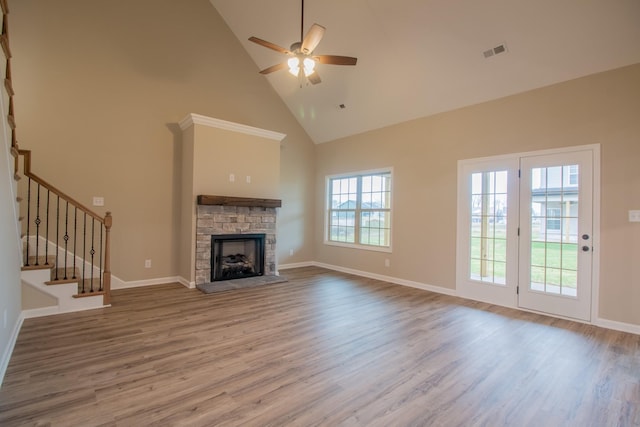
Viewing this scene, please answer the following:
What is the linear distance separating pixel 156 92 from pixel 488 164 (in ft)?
18.1

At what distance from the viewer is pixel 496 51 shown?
384 cm

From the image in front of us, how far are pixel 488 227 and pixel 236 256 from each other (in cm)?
431

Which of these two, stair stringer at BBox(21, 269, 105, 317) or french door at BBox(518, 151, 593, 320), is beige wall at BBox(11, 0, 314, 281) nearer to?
stair stringer at BBox(21, 269, 105, 317)

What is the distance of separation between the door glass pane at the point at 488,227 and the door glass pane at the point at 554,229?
0.37 meters

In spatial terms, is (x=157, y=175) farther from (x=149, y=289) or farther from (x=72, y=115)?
(x=149, y=289)

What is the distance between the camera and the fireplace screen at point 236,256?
5.33m

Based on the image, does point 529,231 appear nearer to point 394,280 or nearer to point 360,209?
point 394,280

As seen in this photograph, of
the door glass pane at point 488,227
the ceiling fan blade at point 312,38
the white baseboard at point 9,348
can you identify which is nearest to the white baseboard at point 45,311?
the white baseboard at point 9,348

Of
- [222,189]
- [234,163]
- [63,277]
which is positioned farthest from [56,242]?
[234,163]

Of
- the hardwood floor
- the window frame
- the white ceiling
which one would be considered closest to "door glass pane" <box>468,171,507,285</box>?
the hardwood floor

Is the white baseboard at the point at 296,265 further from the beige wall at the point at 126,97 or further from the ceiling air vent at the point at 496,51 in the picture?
the ceiling air vent at the point at 496,51

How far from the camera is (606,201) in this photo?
3531mm

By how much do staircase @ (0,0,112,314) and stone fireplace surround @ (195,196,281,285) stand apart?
134cm

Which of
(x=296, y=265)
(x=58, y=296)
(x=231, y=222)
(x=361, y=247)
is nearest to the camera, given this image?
(x=58, y=296)
